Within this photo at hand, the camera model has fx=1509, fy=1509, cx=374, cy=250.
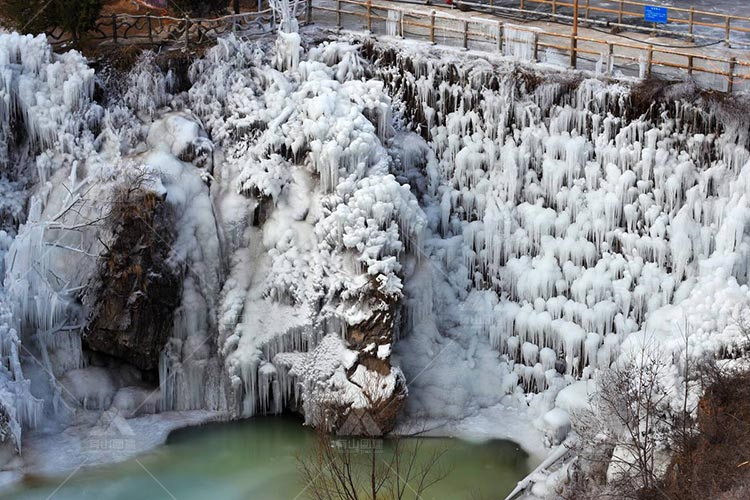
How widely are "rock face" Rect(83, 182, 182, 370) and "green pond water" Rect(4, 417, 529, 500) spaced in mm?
2189

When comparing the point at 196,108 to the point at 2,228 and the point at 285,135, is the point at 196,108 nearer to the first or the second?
the point at 285,135

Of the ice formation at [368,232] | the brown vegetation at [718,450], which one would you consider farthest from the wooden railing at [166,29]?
the brown vegetation at [718,450]

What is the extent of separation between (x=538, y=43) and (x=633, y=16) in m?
3.86

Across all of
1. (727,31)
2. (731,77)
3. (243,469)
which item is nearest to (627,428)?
(243,469)

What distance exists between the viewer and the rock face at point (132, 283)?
99.2 ft

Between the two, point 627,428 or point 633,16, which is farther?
point 633,16

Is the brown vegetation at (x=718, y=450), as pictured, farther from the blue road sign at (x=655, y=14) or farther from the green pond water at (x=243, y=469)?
the blue road sign at (x=655, y=14)

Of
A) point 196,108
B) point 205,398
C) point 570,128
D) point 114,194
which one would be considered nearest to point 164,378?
point 205,398

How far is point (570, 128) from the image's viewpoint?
3173cm

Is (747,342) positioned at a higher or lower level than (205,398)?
higher

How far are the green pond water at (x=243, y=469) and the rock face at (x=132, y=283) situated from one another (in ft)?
7.18

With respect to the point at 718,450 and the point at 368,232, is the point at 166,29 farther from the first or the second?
the point at 718,450

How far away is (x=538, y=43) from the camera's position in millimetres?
32969

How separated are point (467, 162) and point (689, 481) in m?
10.2
